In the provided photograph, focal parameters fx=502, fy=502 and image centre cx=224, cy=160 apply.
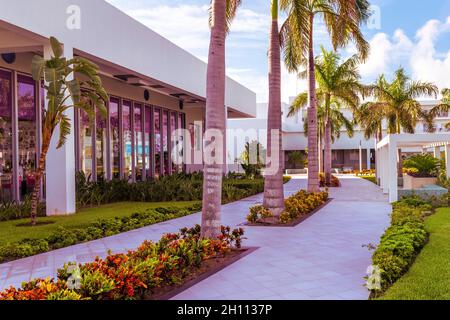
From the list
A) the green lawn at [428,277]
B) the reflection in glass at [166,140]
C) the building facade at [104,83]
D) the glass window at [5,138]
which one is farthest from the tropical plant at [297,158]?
the green lawn at [428,277]

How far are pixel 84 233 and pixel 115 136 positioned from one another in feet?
39.2

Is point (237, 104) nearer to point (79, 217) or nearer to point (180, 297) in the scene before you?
point (79, 217)

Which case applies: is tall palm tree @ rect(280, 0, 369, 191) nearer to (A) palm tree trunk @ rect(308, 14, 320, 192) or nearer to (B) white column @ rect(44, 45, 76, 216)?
(A) palm tree trunk @ rect(308, 14, 320, 192)

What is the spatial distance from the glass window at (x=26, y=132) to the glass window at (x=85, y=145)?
295 centimetres

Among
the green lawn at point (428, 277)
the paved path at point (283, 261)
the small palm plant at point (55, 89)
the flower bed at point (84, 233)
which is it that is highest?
the small palm plant at point (55, 89)

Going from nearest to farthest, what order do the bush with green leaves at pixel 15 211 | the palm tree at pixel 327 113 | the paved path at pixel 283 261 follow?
the paved path at pixel 283 261
the bush with green leaves at pixel 15 211
the palm tree at pixel 327 113

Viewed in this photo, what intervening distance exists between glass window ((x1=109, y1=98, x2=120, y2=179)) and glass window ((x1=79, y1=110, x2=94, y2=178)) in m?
1.71

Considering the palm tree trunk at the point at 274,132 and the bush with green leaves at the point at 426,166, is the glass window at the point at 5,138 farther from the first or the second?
the bush with green leaves at the point at 426,166

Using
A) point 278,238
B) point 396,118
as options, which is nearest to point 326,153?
point 396,118

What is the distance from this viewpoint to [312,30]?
19641 mm

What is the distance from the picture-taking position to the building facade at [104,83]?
42.6 ft

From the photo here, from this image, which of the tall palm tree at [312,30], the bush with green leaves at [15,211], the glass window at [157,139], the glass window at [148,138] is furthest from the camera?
the glass window at [157,139]

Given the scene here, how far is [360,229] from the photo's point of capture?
11.4 meters

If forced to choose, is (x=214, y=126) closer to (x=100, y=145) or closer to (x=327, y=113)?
(x=100, y=145)
